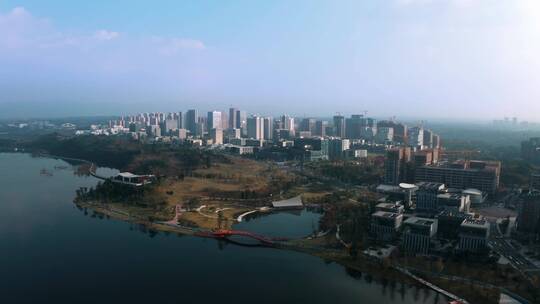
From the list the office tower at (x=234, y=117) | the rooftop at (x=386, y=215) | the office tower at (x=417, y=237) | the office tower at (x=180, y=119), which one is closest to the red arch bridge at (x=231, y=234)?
the rooftop at (x=386, y=215)

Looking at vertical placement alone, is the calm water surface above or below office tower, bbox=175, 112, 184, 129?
below

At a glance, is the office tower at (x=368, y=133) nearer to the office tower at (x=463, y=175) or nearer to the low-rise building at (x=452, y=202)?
the office tower at (x=463, y=175)

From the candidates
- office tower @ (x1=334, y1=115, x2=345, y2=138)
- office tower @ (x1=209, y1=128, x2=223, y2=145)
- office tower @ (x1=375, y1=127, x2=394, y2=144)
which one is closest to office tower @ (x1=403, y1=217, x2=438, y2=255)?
office tower @ (x1=375, y1=127, x2=394, y2=144)

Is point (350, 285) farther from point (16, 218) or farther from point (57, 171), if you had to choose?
point (57, 171)

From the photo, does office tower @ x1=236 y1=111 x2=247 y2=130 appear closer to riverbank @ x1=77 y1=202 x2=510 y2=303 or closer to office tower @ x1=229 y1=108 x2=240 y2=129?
office tower @ x1=229 y1=108 x2=240 y2=129

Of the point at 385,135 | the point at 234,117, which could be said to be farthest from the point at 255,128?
the point at 385,135

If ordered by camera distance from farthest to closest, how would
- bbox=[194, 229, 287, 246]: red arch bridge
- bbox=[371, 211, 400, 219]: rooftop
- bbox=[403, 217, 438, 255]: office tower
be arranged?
1. bbox=[371, 211, 400, 219]: rooftop
2. bbox=[194, 229, 287, 246]: red arch bridge
3. bbox=[403, 217, 438, 255]: office tower
